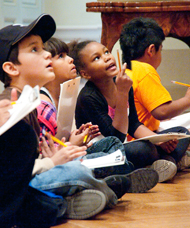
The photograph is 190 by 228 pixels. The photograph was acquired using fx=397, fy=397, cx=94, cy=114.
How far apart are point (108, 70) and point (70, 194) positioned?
1.85 ft

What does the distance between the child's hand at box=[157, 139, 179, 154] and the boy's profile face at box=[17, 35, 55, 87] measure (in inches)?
23.0

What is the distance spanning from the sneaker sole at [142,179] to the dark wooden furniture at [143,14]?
80 centimetres

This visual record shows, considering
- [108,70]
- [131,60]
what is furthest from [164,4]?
[108,70]

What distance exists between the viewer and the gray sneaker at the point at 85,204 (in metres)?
0.90

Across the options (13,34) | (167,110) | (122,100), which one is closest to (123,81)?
(122,100)

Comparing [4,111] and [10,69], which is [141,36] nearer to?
[10,69]

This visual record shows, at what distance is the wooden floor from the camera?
88 centimetres

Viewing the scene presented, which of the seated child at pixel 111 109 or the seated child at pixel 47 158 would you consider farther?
the seated child at pixel 111 109

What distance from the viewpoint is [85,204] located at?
911 mm

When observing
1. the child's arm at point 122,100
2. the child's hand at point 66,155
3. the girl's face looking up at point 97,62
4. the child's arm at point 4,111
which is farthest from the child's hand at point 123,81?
the child's arm at point 4,111

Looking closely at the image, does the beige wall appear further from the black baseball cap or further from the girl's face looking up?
the black baseball cap

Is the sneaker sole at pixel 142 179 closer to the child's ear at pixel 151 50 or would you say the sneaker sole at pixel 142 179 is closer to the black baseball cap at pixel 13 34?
the black baseball cap at pixel 13 34

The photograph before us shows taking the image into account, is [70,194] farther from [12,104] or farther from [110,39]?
[110,39]

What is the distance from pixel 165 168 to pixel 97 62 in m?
0.42
